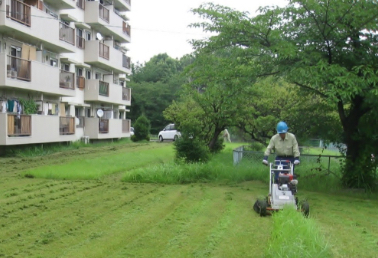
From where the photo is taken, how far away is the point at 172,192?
1027cm

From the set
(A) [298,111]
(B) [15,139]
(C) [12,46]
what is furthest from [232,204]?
(C) [12,46]

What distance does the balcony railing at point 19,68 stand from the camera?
1716 cm

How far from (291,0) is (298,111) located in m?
3.70

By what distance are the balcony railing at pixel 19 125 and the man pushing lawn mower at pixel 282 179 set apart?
12230 mm

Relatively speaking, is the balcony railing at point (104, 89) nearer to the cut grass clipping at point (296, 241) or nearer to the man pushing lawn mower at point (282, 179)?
the man pushing lawn mower at point (282, 179)

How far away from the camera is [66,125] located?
22.3m

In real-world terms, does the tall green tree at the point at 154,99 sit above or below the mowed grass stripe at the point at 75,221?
above

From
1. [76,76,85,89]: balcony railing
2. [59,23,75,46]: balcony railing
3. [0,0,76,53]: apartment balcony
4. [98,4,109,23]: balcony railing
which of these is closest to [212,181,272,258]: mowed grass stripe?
[0,0,76,53]: apartment balcony

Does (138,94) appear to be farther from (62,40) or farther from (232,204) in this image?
(232,204)

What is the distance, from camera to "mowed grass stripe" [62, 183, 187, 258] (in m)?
5.29

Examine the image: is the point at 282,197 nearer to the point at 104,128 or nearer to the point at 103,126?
the point at 103,126

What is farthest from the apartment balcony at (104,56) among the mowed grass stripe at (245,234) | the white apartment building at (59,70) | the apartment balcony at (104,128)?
the mowed grass stripe at (245,234)

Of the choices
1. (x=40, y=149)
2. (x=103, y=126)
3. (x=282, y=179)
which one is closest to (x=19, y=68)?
(x=40, y=149)

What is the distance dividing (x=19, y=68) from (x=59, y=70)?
3.68 metres
